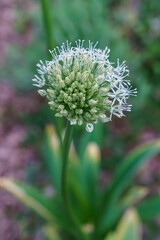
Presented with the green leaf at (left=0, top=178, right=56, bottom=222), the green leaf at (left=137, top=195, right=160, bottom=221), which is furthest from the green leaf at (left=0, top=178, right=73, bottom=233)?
the green leaf at (left=137, top=195, right=160, bottom=221)

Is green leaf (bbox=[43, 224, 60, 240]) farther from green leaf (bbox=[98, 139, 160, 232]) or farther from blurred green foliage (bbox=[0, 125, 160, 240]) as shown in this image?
green leaf (bbox=[98, 139, 160, 232])

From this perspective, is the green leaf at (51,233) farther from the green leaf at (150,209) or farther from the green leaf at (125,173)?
the green leaf at (150,209)

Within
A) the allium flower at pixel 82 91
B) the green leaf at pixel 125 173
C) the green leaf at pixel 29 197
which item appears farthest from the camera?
the green leaf at pixel 125 173

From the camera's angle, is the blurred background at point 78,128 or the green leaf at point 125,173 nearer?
the green leaf at point 125,173

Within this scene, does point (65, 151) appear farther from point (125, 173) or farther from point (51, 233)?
point (51, 233)

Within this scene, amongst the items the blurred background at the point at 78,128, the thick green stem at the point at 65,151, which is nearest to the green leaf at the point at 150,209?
the blurred background at the point at 78,128

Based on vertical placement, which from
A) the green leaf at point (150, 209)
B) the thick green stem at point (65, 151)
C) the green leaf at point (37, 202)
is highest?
the thick green stem at point (65, 151)

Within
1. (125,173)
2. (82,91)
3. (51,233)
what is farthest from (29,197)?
(82,91)

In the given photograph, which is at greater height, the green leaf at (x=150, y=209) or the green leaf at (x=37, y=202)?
the green leaf at (x=37, y=202)

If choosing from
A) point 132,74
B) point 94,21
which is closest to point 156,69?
point 132,74
